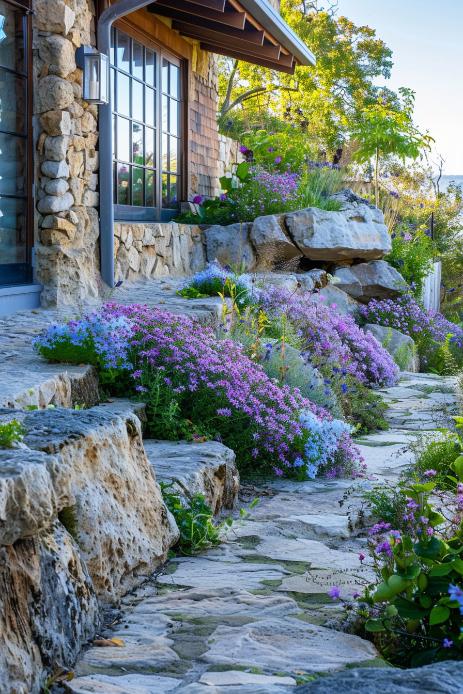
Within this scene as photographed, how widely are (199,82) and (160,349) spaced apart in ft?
23.8

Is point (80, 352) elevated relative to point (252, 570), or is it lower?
elevated

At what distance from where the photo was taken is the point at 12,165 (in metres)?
6.41

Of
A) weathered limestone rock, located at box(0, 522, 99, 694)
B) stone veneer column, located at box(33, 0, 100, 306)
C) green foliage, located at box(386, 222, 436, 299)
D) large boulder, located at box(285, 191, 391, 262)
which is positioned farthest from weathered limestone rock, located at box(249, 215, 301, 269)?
weathered limestone rock, located at box(0, 522, 99, 694)

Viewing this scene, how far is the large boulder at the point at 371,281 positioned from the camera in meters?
11.3

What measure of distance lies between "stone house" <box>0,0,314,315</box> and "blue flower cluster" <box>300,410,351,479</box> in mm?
2418

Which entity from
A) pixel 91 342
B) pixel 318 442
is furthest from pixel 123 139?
pixel 318 442

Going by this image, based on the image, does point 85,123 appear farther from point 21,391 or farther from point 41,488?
point 41,488

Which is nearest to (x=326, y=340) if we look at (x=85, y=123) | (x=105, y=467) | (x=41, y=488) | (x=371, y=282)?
(x=85, y=123)

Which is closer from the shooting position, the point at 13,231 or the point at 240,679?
the point at 240,679

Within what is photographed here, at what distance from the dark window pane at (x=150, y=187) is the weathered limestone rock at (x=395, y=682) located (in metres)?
8.16

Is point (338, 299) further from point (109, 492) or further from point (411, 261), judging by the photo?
point (109, 492)

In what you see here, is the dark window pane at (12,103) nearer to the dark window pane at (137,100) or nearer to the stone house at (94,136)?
the stone house at (94,136)

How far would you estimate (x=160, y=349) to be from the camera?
16.4 feet

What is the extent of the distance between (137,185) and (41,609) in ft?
24.4
